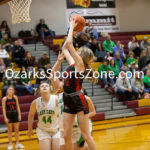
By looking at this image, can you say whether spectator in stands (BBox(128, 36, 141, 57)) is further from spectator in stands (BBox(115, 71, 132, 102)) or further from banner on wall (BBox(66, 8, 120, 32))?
spectator in stands (BBox(115, 71, 132, 102))

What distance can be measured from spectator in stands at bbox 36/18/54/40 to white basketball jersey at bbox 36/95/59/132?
30.5 feet

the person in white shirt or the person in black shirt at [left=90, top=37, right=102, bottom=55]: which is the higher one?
Result: the person in black shirt at [left=90, top=37, right=102, bottom=55]

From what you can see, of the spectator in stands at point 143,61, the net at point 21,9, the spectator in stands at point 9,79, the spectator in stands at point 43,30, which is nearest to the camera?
the net at point 21,9

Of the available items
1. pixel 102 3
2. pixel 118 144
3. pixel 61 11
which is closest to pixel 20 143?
pixel 118 144

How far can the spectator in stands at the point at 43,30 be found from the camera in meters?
13.9

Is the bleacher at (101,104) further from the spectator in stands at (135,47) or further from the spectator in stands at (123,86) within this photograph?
the spectator in stands at (135,47)

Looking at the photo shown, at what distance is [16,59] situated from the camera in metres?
11.3

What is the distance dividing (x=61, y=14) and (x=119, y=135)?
929 cm

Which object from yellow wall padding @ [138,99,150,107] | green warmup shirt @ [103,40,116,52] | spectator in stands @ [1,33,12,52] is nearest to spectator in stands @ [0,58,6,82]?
spectator in stands @ [1,33,12,52]

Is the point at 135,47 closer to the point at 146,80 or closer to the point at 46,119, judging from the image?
the point at 146,80

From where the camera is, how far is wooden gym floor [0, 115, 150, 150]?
677 centimetres

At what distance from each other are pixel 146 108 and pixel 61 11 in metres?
7.30

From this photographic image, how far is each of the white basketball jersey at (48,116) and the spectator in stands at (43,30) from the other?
30.5ft

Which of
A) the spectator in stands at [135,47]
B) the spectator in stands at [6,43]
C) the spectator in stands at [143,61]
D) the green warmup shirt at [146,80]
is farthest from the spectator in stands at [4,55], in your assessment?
the spectator in stands at [135,47]
